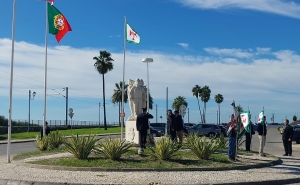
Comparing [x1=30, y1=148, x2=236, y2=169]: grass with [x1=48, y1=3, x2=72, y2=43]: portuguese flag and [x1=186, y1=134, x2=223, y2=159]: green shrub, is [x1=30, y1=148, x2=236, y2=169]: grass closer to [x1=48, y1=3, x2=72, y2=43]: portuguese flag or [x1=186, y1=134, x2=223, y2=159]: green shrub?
[x1=186, y1=134, x2=223, y2=159]: green shrub

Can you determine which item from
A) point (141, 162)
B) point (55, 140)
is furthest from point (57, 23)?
point (141, 162)

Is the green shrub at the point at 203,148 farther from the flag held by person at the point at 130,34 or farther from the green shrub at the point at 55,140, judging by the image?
the flag held by person at the point at 130,34

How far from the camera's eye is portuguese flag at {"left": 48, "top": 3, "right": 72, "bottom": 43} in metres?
19.5

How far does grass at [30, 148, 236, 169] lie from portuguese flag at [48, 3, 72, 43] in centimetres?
713

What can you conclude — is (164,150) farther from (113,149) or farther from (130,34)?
(130,34)

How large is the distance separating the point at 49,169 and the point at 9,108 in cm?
374

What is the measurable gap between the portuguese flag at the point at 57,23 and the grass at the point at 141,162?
7132mm

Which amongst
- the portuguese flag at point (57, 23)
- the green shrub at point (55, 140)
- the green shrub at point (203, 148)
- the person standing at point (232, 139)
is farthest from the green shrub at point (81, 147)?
the portuguese flag at point (57, 23)

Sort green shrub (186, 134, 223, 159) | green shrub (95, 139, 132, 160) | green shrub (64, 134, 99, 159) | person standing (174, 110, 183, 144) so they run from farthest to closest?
person standing (174, 110, 183, 144), green shrub (186, 134, 223, 159), green shrub (64, 134, 99, 159), green shrub (95, 139, 132, 160)

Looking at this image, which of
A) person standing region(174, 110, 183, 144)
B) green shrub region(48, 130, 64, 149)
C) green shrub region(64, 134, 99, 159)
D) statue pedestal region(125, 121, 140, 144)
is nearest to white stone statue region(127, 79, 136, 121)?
statue pedestal region(125, 121, 140, 144)

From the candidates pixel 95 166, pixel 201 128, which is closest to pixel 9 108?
pixel 95 166

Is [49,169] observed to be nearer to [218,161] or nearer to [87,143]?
[87,143]

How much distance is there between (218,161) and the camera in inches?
572

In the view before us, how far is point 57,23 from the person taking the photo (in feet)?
64.9
